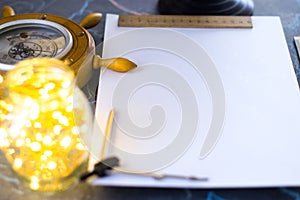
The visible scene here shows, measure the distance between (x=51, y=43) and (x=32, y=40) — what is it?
0.12 feet

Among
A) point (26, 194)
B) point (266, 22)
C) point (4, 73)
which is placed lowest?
point (26, 194)

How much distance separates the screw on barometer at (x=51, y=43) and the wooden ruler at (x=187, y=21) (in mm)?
142

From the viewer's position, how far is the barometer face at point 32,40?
2.28 feet

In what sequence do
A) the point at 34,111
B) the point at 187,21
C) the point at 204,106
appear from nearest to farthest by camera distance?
the point at 34,111 < the point at 204,106 < the point at 187,21

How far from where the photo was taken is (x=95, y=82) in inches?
29.0

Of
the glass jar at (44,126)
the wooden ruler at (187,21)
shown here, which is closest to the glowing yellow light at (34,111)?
the glass jar at (44,126)

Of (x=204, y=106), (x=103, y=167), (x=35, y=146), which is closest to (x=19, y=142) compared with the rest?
(x=35, y=146)

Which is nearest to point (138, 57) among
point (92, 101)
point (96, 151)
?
point (92, 101)

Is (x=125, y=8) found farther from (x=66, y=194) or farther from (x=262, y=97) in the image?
(x=66, y=194)

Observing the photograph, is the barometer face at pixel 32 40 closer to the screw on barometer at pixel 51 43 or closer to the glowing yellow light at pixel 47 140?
the screw on barometer at pixel 51 43

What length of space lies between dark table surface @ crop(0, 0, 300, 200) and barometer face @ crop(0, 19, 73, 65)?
86 millimetres

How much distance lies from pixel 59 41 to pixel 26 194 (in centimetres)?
27

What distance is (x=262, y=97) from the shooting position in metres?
0.71

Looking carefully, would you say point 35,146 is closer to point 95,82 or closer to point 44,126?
point 44,126
